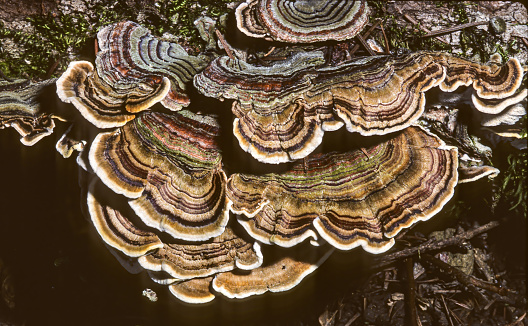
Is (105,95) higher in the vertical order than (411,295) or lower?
higher

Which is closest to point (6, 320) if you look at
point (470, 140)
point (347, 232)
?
point (347, 232)

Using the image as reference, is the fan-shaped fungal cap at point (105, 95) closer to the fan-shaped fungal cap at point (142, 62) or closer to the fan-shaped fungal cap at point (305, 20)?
the fan-shaped fungal cap at point (142, 62)

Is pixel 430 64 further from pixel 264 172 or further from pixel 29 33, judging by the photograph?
pixel 29 33

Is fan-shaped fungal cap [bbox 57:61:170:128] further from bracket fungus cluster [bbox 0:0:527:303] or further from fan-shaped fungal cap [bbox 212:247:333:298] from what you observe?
fan-shaped fungal cap [bbox 212:247:333:298]

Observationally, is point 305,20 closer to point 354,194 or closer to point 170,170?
point 354,194

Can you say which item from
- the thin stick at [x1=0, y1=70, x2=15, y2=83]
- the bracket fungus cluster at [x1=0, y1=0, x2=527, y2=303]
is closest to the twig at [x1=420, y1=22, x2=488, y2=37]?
the bracket fungus cluster at [x1=0, y1=0, x2=527, y2=303]

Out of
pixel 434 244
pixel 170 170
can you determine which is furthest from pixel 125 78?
pixel 434 244
